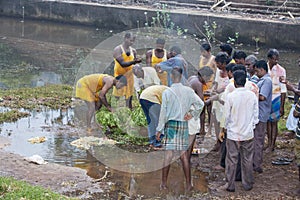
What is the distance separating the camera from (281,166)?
836cm

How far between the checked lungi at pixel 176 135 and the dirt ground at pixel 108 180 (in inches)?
25.9

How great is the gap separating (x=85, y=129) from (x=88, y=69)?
654cm

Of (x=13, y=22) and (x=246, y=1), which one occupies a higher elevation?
(x=246, y=1)

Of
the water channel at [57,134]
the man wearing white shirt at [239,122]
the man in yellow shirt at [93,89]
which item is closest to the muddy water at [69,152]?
the water channel at [57,134]

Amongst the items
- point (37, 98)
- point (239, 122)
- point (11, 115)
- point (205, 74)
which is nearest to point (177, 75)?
point (239, 122)

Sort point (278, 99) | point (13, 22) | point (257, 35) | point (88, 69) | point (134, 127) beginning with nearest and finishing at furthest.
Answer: point (278, 99) < point (134, 127) < point (88, 69) < point (257, 35) < point (13, 22)

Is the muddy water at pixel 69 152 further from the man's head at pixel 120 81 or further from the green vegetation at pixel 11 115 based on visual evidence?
the man's head at pixel 120 81

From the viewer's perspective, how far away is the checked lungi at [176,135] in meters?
7.22

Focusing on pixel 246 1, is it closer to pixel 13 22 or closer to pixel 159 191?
pixel 13 22

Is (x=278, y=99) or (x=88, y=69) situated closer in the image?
(x=278, y=99)

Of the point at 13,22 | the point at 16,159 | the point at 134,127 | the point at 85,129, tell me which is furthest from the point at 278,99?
the point at 13,22

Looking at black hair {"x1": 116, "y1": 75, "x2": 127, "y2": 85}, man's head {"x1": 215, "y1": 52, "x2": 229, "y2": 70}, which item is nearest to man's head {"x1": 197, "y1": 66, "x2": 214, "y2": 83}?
man's head {"x1": 215, "y1": 52, "x2": 229, "y2": 70}

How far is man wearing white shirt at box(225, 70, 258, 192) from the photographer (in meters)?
7.10

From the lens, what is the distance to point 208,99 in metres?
8.57
